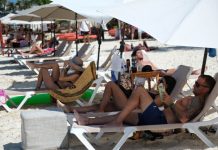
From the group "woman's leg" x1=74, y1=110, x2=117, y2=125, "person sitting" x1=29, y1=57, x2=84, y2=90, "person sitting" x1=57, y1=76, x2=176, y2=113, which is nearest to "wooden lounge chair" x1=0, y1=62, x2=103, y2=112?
"person sitting" x1=29, y1=57, x2=84, y2=90

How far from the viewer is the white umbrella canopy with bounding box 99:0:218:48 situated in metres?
4.12

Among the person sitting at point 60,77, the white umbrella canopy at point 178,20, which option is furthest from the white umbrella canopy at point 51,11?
the white umbrella canopy at point 178,20

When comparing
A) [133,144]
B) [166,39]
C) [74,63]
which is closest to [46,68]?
[74,63]

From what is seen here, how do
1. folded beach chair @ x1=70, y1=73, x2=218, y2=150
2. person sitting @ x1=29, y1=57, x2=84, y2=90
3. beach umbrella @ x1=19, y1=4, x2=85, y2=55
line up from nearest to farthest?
folded beach chair @ x1=70, y1=73, x2=218, y2=150
person sitting @ x1=29, y1=57, x2=84, y2=90
beach umbrella @ x1=19, y1=4, x2=85, y2=55

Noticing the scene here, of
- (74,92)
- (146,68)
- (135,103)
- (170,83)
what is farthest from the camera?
(146,68)

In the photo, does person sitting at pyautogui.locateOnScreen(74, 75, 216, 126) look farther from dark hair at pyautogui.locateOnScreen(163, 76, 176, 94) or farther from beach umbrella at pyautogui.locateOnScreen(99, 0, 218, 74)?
dark hair at pyautogui.locateOnScreen(163, 76, 176, 94)

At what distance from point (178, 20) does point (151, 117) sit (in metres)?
1.31

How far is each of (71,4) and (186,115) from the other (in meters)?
2.87

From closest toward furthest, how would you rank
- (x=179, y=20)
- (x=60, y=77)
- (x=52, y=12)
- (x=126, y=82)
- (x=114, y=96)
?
(x=179, y=20)
(x=114, y=96)
(x=126, y=82)
(x=60, y=77)
(x=52, y=12)

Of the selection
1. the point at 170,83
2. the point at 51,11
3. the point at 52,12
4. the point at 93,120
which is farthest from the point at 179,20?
the point at 52,12

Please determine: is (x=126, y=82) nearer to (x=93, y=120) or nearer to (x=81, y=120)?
(x=93, y=120)

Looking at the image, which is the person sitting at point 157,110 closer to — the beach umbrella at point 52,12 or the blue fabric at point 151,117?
the blue fabric at point 151,117

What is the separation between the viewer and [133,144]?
5.49 metres

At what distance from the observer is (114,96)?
588 cm
